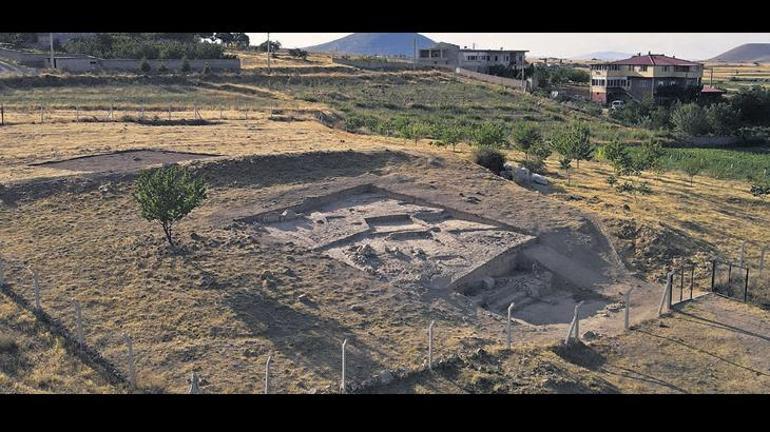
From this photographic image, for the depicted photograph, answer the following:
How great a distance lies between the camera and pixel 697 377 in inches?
525

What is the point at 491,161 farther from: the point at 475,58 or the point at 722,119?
the point at 475,58

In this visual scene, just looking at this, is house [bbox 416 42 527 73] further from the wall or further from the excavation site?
the excavation site

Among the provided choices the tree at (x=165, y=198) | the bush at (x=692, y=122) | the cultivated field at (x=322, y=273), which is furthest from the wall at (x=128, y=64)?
the tree at (x=165, y=198)

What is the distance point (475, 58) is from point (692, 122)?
38073 millimetres

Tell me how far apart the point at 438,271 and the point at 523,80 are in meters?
60.1

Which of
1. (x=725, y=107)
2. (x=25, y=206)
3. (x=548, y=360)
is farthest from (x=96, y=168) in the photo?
(x=725, y=107)

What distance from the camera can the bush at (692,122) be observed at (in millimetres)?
55000

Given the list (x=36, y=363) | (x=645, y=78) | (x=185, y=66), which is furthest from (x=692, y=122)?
(x=36, y=363)

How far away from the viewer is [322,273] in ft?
57.0

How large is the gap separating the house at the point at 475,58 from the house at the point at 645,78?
589 inches

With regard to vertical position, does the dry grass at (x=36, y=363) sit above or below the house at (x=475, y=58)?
below

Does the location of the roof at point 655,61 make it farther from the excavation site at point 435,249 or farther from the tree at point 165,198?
the tree at point 165,198

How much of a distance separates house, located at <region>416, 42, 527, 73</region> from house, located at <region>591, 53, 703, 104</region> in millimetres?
14961
